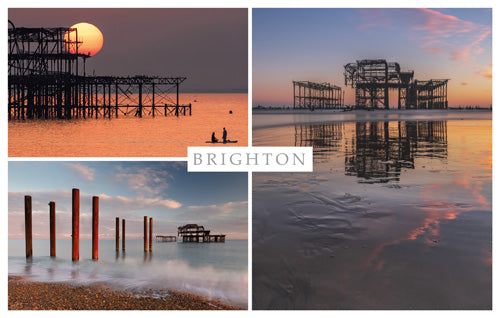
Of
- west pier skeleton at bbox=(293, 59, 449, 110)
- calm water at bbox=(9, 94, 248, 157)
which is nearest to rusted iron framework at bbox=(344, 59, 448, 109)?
west pier skeleton at bbox=(293, 59, 449, 110)

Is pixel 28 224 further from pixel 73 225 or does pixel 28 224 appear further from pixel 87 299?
pixel 87 299

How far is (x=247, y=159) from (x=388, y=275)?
14.5 feet

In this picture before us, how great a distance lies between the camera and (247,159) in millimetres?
10836

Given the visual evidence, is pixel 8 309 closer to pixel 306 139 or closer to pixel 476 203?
pixel 476 203

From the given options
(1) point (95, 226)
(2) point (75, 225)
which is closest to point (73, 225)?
(2) point (75, 225)

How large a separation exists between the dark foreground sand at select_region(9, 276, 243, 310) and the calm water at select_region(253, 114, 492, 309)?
235 cm

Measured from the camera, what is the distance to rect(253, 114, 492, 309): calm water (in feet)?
23.9

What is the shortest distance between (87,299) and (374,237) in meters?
6.22

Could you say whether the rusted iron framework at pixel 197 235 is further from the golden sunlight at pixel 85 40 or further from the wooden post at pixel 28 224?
the wooden post at pixel 28 224

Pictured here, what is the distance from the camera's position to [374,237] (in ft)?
30.2

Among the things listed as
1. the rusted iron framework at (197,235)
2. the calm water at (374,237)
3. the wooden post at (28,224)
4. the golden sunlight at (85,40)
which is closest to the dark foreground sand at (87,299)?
the calm water at (374,237)

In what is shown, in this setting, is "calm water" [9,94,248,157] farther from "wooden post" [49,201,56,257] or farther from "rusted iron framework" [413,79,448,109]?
"rusted iron framework" [413,79,448,109]

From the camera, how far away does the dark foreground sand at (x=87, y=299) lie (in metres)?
9.20

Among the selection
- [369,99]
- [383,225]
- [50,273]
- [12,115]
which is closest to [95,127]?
[12,115]
